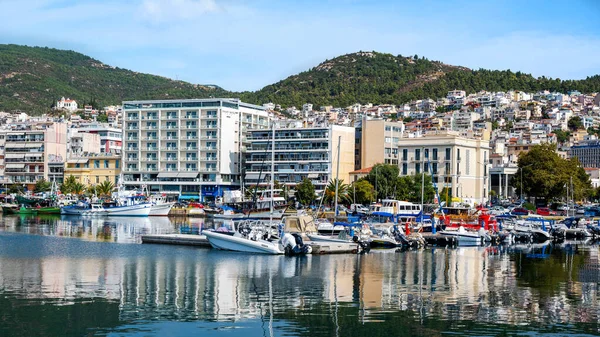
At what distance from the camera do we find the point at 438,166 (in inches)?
3816

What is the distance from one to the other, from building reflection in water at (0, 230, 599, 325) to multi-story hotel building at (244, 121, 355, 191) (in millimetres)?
55942

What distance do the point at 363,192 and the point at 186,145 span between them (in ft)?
102

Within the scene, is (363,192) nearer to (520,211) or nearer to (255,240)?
(520,211)

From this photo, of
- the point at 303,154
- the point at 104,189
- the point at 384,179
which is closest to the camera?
the point at 384,179

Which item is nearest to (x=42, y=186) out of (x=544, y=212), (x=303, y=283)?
(x=544, y=212)

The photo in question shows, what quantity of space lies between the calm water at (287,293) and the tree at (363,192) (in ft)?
140

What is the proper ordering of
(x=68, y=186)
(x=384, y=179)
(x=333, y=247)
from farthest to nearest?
(x=68, y=186) < (x=384, y=179) < (x=333, y=247)

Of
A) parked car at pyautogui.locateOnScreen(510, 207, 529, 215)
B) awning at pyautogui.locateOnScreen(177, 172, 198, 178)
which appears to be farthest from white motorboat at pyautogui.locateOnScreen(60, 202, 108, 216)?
parked car at pyautogui.locateOnScreen(510, 207, 529, 215)

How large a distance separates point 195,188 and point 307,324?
8830cm

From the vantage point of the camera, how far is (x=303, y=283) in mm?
34312

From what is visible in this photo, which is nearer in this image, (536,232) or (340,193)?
(536,232)

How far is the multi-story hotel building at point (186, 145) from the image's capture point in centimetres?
11094

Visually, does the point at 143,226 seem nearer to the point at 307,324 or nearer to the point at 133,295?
the point at 133,295

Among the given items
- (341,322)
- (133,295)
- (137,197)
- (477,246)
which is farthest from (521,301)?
(137,197)
